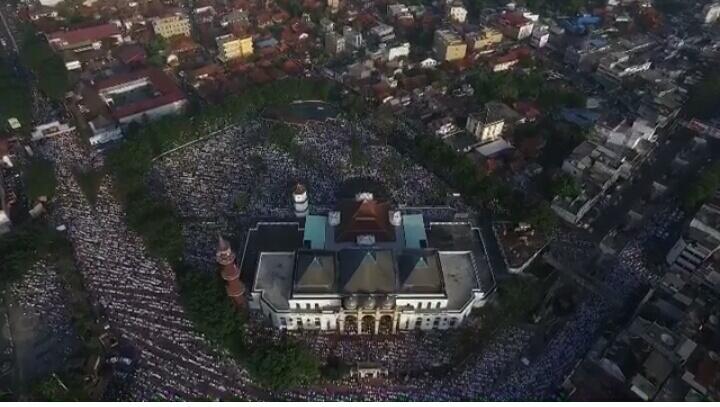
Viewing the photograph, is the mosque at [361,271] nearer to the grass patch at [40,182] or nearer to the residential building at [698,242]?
the residential building at [698,242]

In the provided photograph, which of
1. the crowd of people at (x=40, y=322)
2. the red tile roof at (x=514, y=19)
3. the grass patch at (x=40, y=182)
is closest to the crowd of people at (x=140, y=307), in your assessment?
the grass patch at (x=40, y=182)

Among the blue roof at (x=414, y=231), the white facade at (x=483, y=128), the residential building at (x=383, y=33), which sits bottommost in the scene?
the blue roof at (x=414, y=231)

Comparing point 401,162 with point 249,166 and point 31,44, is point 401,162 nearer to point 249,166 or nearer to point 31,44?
point 249,166

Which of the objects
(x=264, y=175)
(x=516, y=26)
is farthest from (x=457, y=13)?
(x=264, y=175)

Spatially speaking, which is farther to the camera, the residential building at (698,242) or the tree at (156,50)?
the tree at (156,50)

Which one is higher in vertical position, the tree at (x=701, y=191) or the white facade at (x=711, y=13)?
the white facade at (x=711, y=13)

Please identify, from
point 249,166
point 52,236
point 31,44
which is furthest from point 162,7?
point 52,236

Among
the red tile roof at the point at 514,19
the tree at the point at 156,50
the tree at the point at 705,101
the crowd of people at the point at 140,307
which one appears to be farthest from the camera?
the red tile roof at the point at 514,19
